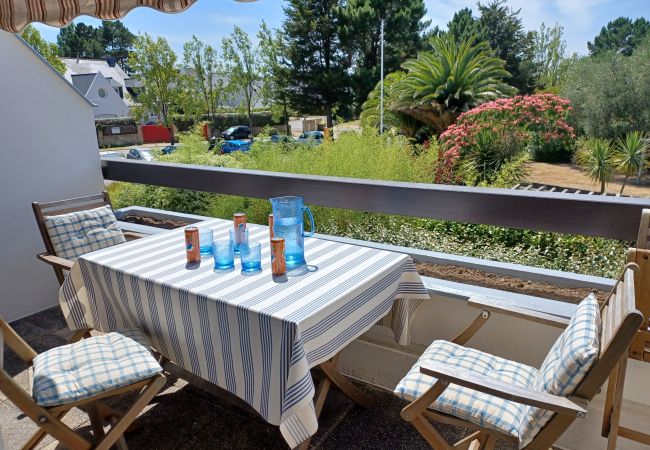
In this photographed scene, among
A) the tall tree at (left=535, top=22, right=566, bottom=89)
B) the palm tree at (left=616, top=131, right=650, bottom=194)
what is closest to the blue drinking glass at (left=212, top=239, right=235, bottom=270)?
the palm tree at (left=616, top=131, right=650, bottom=194)

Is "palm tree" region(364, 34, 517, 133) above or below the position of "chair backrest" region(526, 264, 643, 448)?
above

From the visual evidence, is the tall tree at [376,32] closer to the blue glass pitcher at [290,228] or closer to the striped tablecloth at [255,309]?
the blue glass pitcher at [290,228]

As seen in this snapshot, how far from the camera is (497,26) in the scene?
34188 mm

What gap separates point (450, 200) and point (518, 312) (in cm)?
93

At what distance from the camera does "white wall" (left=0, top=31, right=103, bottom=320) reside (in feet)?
11.5

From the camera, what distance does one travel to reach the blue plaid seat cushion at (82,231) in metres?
2.92

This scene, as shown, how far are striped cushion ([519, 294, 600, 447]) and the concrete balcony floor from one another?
83cm

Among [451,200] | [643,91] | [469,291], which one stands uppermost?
[643,91]

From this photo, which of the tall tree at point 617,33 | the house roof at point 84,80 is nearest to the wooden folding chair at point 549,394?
the house roof at point 84,80

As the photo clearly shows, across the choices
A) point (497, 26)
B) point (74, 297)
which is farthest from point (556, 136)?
point (497, 26)

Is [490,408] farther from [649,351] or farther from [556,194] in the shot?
[556,194]

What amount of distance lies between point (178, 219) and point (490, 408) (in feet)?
10.9

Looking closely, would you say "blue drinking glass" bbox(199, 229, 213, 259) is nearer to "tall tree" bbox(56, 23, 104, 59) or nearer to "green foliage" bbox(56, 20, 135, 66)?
"green foliage" bbox(56, 20, 135, 66)

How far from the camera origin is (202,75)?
27.8m
